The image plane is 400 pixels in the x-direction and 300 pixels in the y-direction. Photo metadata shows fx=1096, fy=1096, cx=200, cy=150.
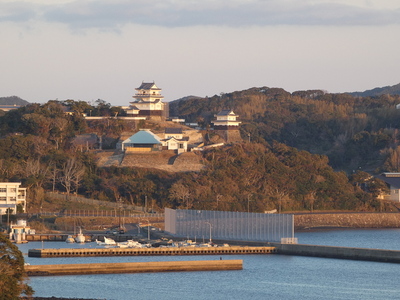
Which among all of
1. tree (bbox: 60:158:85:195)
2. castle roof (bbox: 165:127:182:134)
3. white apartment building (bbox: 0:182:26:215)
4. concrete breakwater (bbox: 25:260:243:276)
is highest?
castle roof (bbox: 165:127:182:134)

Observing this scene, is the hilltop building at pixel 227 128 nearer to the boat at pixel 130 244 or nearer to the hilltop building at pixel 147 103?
the hilltop building at pixel 147 103

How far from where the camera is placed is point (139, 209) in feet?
288

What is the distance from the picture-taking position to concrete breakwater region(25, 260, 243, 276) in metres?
54.5

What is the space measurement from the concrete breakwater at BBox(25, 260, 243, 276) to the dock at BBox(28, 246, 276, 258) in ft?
21.6

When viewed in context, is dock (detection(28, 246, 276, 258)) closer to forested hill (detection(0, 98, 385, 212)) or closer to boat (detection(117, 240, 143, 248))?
boat (detection(117, 240, 143, 248))

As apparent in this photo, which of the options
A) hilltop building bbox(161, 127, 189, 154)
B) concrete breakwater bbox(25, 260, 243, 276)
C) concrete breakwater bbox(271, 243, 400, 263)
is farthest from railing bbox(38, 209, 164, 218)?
Result: concrete breakwater bbox(25, 260, 243, 276)

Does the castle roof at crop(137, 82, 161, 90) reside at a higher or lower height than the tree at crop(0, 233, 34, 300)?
higher

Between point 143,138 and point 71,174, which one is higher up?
point 143,138

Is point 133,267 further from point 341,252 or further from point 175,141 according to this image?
point 175,141

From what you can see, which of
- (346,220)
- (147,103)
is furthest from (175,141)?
(346,220)

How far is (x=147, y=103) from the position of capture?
343ft

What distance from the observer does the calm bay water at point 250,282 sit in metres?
50.4

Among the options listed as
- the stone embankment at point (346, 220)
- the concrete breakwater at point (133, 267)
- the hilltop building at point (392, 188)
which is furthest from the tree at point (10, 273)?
the hilltop building at point (392, 188)

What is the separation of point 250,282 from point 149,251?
11902 millimetres
